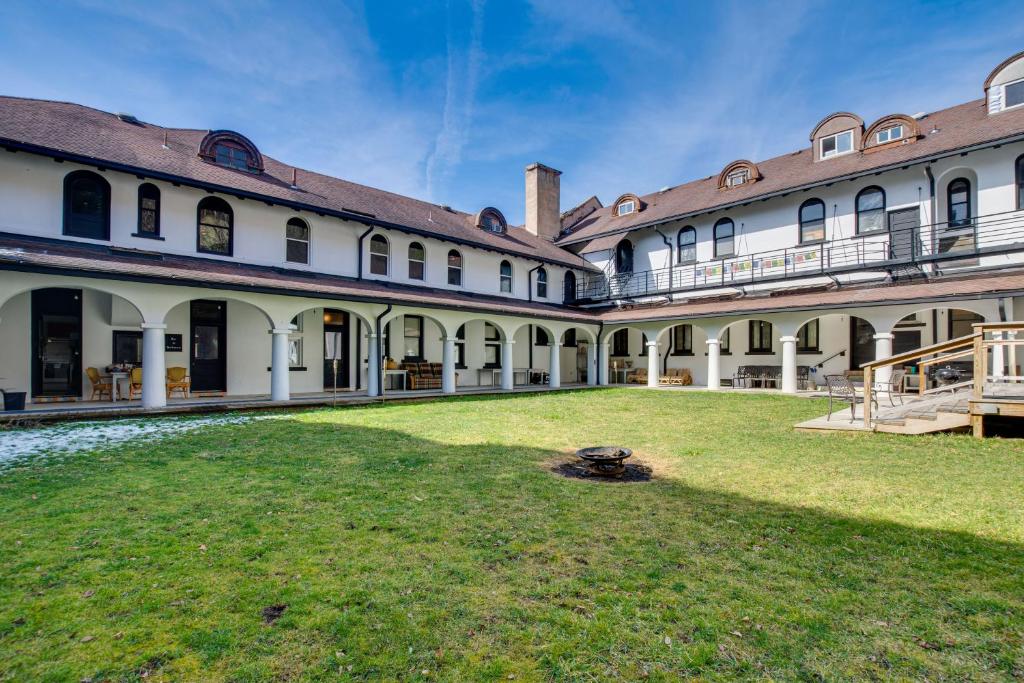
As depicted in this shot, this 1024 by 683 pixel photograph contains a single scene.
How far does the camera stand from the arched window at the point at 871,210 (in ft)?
63.4

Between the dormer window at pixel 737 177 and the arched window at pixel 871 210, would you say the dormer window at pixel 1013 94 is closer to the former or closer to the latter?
the arched window at pixel 871 210

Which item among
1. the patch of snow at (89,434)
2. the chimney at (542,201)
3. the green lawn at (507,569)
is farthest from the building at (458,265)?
the green lawn at (507,569)

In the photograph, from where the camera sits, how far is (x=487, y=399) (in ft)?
Result: 56.7

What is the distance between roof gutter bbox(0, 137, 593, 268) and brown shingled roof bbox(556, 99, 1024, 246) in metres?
9.40

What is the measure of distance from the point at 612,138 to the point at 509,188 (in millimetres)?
12528

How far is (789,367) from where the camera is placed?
61.4 feet

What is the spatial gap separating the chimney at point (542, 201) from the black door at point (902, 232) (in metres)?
16.7

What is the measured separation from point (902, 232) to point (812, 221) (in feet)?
11.1

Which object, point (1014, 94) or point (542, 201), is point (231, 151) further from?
point (1014, 94)

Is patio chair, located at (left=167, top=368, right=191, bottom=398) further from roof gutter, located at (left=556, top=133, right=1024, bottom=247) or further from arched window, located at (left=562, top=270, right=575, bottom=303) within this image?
roof gutter, located at (left=556, top=133, right=1024, bottom=247)

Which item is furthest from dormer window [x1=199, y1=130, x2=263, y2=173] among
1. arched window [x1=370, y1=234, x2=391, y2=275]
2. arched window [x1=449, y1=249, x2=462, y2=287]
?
arched window [x1=449, y1=249, x2=462, y2=287]

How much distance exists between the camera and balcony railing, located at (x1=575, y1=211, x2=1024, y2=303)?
16.5 m

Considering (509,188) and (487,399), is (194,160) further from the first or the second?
(509,188)

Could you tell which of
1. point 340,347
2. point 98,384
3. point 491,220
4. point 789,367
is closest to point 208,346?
point 98,384
